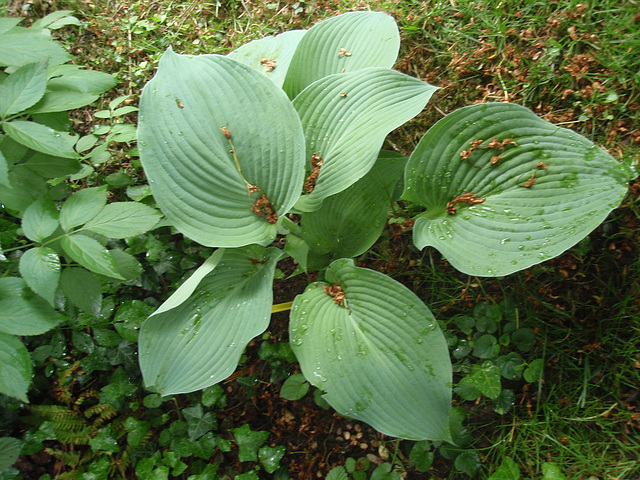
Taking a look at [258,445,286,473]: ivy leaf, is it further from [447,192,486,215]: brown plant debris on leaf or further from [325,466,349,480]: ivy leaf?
[447,192,486,215]: brown plant debris on leaf

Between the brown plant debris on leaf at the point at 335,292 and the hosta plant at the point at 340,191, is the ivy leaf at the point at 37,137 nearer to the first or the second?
the hosta plant at the point at 340,191

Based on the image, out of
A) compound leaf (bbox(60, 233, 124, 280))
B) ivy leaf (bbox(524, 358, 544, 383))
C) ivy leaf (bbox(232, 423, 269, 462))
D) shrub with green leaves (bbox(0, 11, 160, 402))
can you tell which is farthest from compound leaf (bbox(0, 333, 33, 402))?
ivy leaf (bbox(524, 358, 544, 383))

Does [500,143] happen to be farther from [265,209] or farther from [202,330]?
[202,330]

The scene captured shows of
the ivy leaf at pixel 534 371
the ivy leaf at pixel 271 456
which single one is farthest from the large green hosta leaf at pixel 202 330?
the ivy leaf at pixel 534 371

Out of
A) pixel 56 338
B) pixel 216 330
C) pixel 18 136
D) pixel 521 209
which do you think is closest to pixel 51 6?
pixel 18 136

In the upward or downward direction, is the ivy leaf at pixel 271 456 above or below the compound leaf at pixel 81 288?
below

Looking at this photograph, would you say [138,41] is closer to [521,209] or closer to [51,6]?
[51,6]
